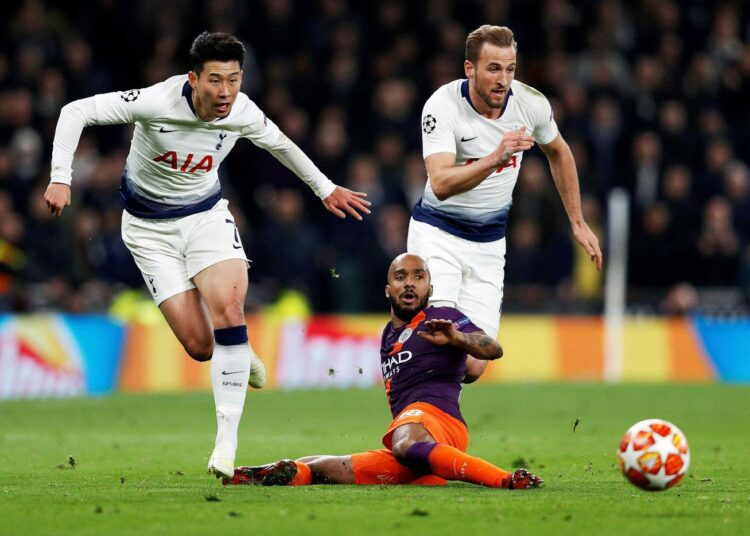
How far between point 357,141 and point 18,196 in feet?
16.6

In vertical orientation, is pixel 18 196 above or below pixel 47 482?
above

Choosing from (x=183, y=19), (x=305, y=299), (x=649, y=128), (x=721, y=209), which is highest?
(x=183, y=19)

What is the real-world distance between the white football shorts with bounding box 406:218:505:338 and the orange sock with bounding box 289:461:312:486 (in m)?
1.79

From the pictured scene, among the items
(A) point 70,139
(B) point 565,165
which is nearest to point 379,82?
(B) point 565,165

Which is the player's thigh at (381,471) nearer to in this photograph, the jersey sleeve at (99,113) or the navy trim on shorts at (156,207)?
the navy trim on shorts at (156,207)

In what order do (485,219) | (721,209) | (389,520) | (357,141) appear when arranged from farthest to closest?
(357,141)
(721,209)
(485,219)
(389,520)

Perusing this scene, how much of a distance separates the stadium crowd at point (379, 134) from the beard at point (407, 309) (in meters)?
9.60

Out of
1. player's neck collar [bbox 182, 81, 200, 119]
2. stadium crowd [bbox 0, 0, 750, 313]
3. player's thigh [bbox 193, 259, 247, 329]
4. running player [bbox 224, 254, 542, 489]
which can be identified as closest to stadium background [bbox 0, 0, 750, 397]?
stadium crowd [bbox 0, 0, 750, 313]

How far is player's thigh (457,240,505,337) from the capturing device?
9.68 meters

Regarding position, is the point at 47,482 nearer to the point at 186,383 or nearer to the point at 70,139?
the point at 70,139

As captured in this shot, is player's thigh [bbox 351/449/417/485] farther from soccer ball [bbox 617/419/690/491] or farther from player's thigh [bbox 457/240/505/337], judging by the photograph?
player's thigh [bbox 457/240/505/337]

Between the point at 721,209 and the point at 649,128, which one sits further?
the point at 649,128

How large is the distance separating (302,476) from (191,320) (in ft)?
5.09

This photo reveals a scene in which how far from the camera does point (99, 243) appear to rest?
59.6 ft
